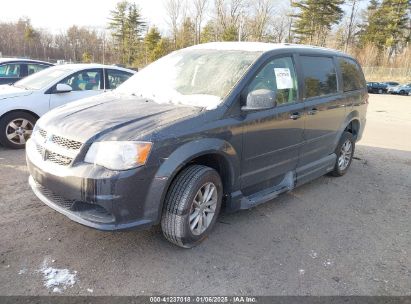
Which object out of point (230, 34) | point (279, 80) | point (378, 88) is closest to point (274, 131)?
point (279, 80)

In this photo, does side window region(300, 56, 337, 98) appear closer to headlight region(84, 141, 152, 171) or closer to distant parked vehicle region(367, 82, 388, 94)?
headlight region(84, 141, 152, 171)

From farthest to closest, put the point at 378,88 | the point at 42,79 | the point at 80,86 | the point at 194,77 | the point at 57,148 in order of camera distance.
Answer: the point at 378,88 → the point at 80,86 → the point at 42,79 → the point at 194,77 → the point at 57,148

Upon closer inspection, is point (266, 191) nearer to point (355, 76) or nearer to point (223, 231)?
point (223, 231)

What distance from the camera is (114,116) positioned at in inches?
135

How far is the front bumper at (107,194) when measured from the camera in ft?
9.64

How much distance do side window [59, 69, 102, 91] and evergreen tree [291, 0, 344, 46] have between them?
59.8 meters

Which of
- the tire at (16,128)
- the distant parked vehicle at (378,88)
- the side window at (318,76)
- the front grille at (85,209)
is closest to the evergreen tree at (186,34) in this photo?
the distant parked vehicle at (378,88)

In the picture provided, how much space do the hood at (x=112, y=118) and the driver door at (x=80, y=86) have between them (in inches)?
125

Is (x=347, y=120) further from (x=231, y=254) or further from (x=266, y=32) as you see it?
(x=266, y=32)

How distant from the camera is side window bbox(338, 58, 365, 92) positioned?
564 cm

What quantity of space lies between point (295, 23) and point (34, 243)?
6799 centimetres

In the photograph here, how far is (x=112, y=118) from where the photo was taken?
337cm

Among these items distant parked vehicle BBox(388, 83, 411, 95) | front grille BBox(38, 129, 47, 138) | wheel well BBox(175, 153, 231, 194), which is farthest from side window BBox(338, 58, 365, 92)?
distant parked vehicle BBox(388, 83, 411, 95)

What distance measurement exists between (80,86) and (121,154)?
4.80 meters
